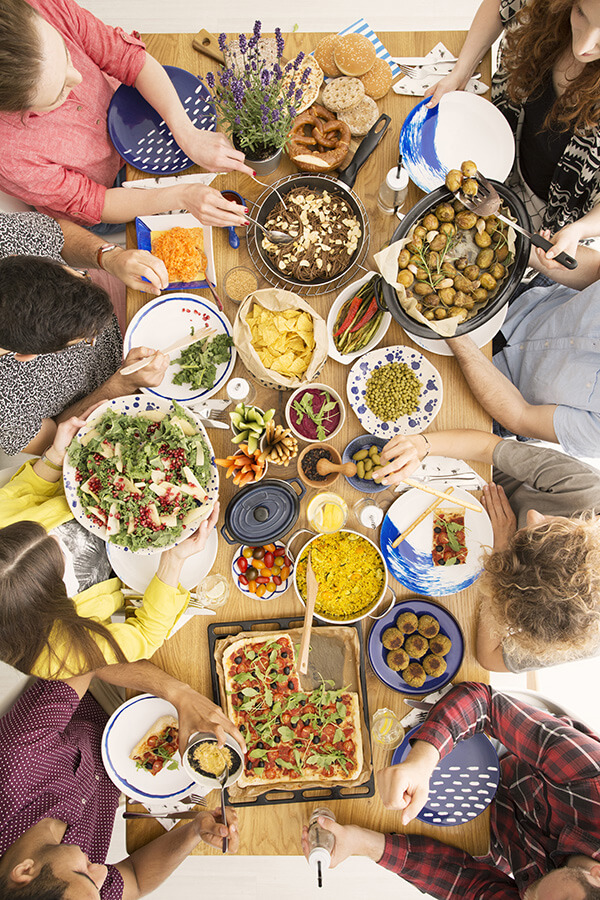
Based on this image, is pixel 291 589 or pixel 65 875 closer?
pixel 65 875

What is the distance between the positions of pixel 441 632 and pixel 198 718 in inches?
32.5

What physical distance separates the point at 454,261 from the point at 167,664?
1633mm

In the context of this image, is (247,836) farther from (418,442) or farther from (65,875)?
(418,442)

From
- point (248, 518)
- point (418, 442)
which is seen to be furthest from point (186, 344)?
point (418, 442)

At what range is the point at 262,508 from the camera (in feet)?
5.53

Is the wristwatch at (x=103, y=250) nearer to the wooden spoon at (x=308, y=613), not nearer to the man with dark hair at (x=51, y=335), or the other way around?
the man with dark hair at (x=51, y=335)

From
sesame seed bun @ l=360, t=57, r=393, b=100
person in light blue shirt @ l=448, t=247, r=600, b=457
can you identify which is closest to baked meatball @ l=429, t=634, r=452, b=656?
person in light blue shirt @ l=448, t=247, r=600, b=457

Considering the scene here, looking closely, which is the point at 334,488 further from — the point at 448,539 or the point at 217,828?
the point at 217,828

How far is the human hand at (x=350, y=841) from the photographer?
5.55 feet

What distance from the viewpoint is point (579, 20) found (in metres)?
1.58

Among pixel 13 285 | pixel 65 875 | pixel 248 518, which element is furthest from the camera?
pixel 248 518

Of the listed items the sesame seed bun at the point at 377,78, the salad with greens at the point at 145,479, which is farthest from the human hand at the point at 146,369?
the sesame seed bun at the point at 377,78

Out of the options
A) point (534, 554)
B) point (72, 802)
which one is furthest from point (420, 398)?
point (72, 802)

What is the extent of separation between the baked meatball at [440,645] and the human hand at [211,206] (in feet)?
4.94
